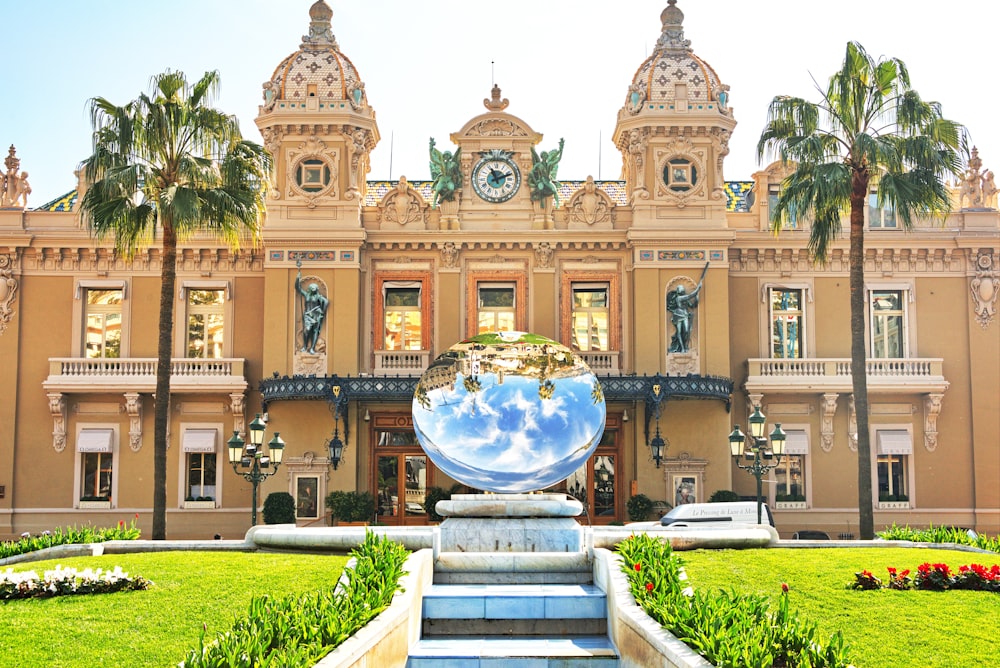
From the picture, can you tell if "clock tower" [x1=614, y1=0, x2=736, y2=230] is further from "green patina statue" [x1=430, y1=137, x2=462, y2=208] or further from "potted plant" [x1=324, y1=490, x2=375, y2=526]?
"potted plant" [x1=324, y1=490, x2=375, y2=526]

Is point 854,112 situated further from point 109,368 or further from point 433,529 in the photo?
A: point 109,368

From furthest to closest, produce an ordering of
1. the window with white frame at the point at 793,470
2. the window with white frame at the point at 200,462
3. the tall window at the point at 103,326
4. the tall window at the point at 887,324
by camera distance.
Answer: the tall window at the point at 887,324, the tall window at the point at 103,326, the window with white frame at the point at 200,462, the window with white frame at the point at 793,470

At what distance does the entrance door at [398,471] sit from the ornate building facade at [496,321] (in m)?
0.07

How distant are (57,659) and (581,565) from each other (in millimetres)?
7940

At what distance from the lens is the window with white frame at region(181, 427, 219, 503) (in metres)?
36.1

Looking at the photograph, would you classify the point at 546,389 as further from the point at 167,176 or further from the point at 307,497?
the point at 307,497

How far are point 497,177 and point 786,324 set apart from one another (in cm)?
1041

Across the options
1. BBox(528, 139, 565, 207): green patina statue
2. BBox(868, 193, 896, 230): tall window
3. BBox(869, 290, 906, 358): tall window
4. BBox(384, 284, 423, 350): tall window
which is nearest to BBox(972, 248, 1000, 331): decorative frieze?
BBox(869, 290, 906, 358): tall window

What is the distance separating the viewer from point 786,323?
3709 cm

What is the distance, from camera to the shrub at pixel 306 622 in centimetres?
1066

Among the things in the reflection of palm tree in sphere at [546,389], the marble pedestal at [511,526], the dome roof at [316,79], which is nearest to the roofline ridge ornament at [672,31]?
the dome roof at [316,79]

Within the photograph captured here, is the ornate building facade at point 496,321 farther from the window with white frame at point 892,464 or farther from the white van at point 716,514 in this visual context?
the white van at point 716,514

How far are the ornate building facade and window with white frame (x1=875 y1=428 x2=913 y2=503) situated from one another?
0.23ft

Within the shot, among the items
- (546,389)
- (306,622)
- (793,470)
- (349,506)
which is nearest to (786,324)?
(793,470)
